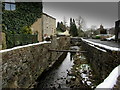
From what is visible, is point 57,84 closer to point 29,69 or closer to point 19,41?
point 29,69

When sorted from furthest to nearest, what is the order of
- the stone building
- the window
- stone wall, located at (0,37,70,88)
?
A: the stone building
the window
stone wall, located at (0,37,70,88)

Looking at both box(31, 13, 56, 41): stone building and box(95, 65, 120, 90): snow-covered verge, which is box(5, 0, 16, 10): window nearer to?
box(31, 13, 56, 41): stone building

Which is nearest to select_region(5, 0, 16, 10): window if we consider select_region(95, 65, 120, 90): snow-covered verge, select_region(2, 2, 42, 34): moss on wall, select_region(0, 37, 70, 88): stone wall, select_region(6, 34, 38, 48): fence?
select_region(2, 2, 42, 34): moss on wall

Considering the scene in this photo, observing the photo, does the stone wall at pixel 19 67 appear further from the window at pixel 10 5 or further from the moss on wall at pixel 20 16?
the window at pixel 10 5

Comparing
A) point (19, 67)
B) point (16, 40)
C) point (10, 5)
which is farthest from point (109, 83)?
point (10, 5)

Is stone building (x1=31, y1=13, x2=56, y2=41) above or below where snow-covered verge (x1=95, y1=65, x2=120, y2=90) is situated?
above

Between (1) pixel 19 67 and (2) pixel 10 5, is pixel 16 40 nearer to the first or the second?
(1) pixel 19 67

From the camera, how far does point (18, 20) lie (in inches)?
727

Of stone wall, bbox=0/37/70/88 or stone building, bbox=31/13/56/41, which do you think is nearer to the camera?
stone wall, bbox=0/37/70/88

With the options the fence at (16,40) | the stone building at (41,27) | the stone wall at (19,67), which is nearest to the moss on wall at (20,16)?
the stone building at (41,27)

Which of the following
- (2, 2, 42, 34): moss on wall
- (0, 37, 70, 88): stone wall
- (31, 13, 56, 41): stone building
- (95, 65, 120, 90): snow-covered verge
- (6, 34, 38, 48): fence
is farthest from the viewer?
(31, 13, 56, 41): stone building

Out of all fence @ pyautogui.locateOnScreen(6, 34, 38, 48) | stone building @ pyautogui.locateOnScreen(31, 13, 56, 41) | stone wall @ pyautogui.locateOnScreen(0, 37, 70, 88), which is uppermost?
stone building @ pyautogui.locateOnScreen(31, 13, 56, 41)

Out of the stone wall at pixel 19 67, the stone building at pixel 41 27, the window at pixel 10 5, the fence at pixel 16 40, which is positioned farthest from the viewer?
the stone building at pixel 41 27

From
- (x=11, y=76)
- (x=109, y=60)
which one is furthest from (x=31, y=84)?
(x=109, y=60)
